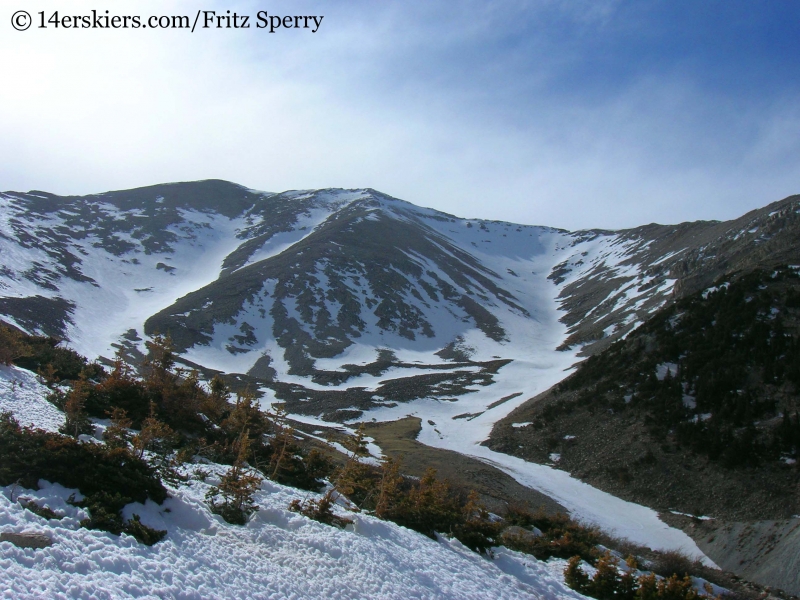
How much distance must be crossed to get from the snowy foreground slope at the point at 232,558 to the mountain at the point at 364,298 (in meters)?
16.0

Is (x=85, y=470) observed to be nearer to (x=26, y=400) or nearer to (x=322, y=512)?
(x=322, y=512)

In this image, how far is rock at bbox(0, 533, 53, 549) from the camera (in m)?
6.49

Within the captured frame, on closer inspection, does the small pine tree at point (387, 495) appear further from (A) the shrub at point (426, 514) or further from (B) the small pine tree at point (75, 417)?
(B) the small pine tree at point (75, 417)

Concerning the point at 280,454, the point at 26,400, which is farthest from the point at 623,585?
the point at 26,400

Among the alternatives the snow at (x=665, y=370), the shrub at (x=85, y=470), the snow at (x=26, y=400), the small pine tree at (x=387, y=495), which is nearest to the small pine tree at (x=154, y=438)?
the shrub at (x=85, y=470)

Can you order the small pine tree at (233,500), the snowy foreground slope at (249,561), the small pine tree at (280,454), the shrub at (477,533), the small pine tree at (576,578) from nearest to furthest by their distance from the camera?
the snowy foreground slope at (249,561) < the small pine tree at (233,500) < the small pine tree at (576,578) < the shrub at (477,533) < the small pine tree at (280,454)

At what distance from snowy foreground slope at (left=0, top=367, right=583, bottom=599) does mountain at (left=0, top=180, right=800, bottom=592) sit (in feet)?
52.4

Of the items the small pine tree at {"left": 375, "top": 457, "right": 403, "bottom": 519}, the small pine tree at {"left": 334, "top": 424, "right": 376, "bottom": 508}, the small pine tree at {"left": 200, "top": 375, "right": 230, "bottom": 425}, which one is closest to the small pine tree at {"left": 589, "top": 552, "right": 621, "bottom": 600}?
the small pine tree at {"left": 375, "top": 457, "right": 403, "bottom": 519}

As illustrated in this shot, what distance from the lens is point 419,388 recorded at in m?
57.1

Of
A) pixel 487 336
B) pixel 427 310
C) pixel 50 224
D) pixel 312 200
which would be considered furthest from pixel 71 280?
pixel 312 200

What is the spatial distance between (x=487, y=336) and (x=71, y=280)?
217ft

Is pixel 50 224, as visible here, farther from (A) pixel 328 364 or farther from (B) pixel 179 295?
(A) pixel 328 364

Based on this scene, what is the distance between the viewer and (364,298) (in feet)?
299

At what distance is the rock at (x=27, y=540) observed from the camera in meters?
6.49
